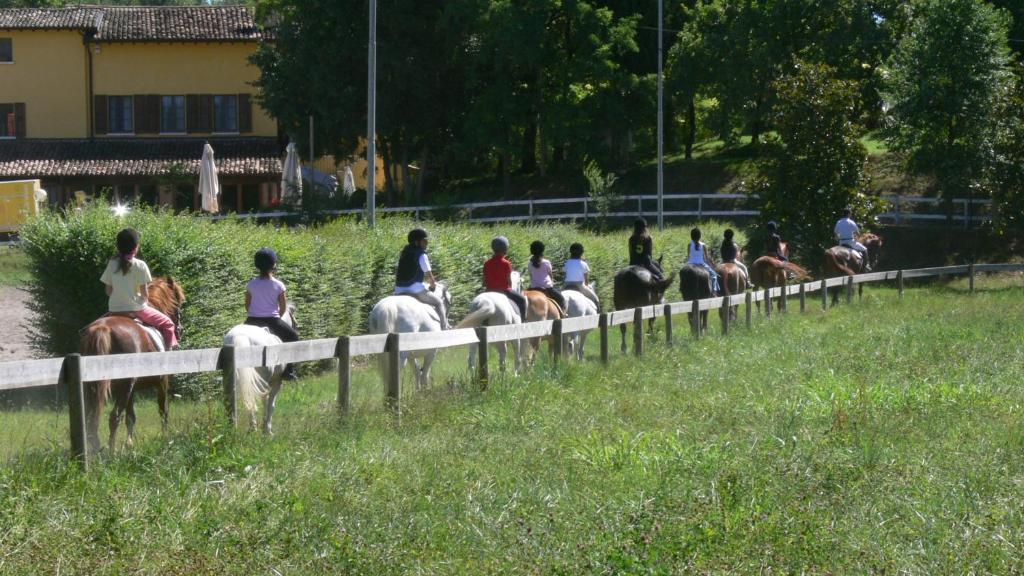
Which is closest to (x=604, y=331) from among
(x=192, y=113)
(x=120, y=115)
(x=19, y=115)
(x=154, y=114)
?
(x=192, y=113)

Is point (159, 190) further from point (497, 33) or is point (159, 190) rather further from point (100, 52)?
point (497, 33)

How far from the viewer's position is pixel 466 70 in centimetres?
5525

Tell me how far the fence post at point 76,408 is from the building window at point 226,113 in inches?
2094

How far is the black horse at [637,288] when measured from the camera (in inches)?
856

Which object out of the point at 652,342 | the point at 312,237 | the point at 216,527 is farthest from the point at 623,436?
the point at 312,237

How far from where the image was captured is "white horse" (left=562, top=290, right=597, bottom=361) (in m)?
18.4

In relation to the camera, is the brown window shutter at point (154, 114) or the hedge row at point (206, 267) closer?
the hedge row at point (206, 267)

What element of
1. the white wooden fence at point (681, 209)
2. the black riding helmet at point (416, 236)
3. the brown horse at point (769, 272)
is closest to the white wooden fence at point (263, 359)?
the black riding helmet at point (416, 236)

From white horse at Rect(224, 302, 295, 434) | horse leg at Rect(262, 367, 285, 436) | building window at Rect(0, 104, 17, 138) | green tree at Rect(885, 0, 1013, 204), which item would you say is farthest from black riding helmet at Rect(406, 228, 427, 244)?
building window at Rect(0, 104, 17, 138)

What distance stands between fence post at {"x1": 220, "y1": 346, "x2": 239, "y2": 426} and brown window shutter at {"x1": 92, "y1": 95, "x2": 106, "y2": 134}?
52.6m

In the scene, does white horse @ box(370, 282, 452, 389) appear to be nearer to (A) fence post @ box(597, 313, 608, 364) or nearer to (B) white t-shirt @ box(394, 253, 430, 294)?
(B) white t-shirt @ box(394, 253, 430, 294)

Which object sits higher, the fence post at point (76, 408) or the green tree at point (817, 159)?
the green tree at point (817, 159)

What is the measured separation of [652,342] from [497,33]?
119ft

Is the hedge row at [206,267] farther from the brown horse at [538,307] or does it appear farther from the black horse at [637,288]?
the brown horse at [538,307]
